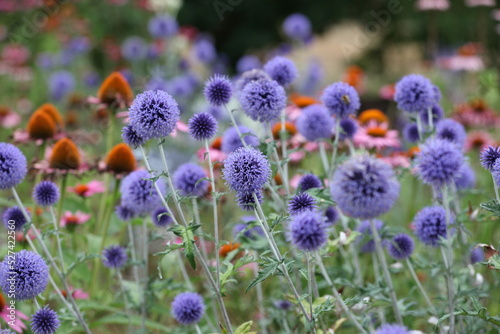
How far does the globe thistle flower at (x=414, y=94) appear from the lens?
221cm

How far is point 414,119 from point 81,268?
1.87m

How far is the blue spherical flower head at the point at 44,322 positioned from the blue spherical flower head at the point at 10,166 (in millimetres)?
457

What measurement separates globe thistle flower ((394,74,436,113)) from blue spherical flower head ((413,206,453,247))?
478 mm

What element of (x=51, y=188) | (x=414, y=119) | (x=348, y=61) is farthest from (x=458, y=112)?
(x=348, y=61)

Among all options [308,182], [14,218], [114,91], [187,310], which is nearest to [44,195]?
[14,218]

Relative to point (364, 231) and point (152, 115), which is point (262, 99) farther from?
point (364, 231)

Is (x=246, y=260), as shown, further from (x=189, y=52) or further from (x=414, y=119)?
(x=189, y=52)

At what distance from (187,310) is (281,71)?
3.66ft

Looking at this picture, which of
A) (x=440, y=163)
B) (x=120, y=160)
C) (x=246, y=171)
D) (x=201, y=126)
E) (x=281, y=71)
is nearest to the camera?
(x=440, y=163)

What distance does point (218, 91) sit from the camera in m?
2.07

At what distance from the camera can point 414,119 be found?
2.26 metres

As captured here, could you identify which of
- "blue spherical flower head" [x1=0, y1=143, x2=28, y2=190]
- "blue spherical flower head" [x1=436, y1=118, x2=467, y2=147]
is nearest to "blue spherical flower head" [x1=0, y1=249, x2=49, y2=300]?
"blue spherical flower head" [x1=0, y1=143, x2=28, y2=190]

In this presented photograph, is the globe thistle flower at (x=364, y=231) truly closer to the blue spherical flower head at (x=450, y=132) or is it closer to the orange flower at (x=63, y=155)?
the blue spherical flower head at (x=450, y=132)

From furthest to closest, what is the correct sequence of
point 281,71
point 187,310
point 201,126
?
1. point 281,71
2. point 187,310
3. point 201,126
